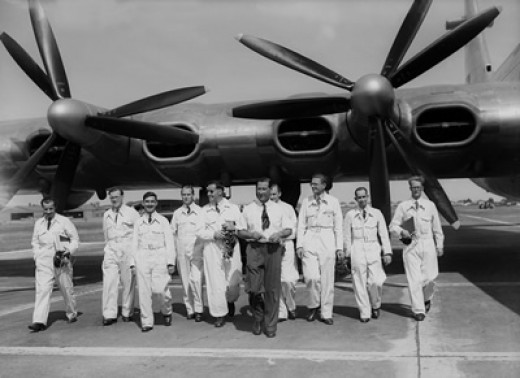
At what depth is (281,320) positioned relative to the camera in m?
6.55

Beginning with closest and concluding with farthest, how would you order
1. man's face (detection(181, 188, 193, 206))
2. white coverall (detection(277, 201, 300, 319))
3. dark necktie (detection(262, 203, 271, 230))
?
dark necktie (detection(262, 203, 271, 230)) → white coverall (detection(277, 201, 300, 319)) → man's face (detection(181, 188, 193, 206))

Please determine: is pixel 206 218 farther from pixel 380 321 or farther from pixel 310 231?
pixel 380 321

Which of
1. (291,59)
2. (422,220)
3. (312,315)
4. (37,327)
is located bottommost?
(312,315)

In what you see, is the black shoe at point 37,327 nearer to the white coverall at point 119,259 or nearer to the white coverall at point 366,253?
the white coverall at point 119,259

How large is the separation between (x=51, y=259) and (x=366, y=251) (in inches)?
179

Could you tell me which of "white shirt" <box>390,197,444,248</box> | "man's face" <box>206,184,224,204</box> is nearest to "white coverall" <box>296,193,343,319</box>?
"white shirt" <box>390,197,444,248</box>

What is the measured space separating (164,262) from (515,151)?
314 inches

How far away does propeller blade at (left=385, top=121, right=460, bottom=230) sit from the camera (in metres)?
8.61

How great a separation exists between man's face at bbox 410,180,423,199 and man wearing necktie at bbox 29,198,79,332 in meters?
5.09

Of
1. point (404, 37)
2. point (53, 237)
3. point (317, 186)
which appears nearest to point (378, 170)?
point (404, 37)

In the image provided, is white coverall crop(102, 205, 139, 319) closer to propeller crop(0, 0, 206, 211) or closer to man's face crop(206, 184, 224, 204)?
man's face crop(206, 184, 224, 204)

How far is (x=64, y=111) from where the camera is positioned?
9.94 meters

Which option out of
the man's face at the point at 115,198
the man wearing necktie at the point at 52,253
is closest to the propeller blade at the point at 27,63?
the man wearing necktie at the point at 52,253

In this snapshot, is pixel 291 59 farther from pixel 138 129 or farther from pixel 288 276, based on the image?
pixel 288 276
